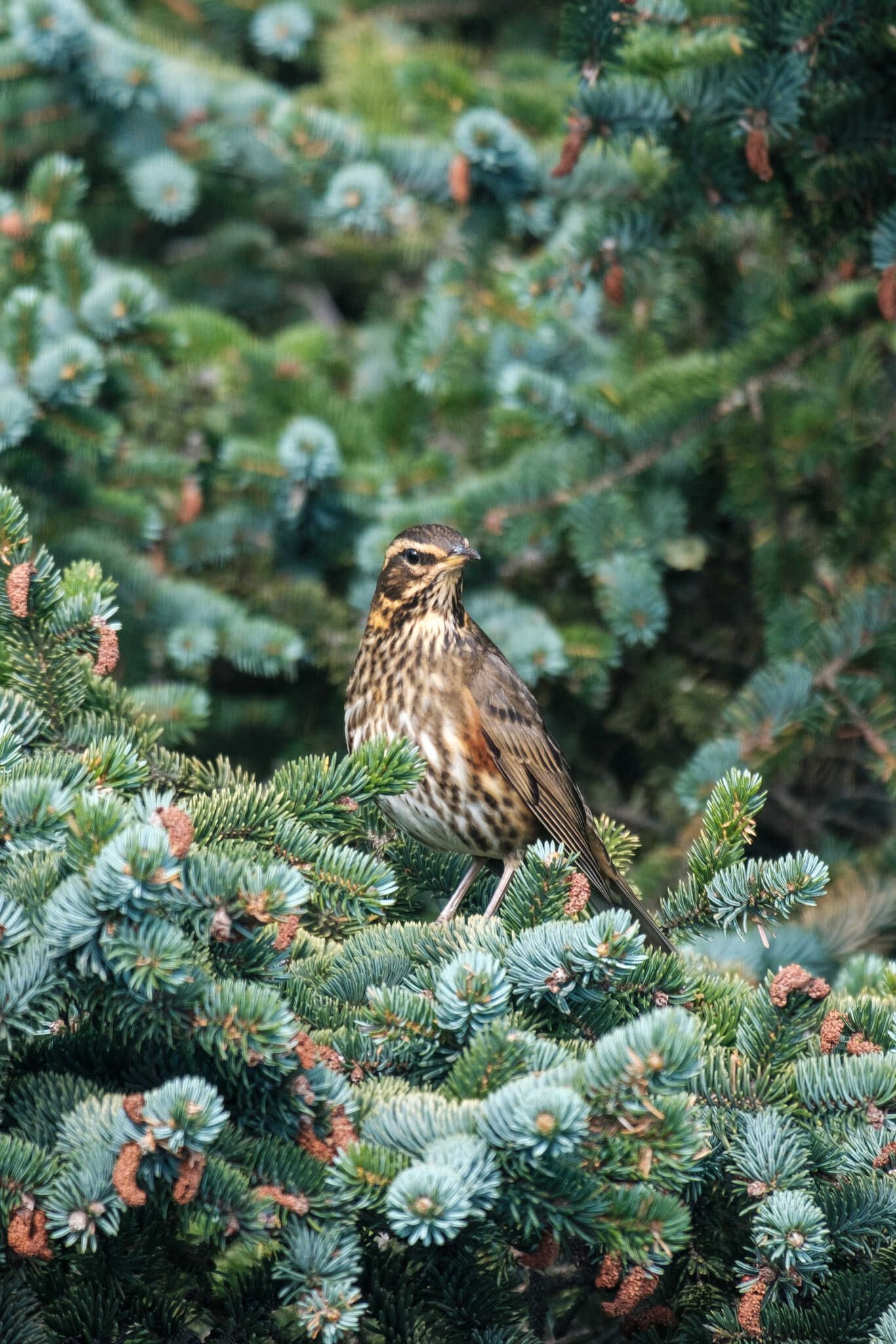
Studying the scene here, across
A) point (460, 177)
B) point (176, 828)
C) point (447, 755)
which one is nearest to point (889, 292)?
point (460, 177)

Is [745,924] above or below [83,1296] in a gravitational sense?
above

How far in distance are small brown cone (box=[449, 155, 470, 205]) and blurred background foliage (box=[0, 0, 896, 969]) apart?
18 millimetres

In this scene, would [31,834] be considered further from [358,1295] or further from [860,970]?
[860,970]

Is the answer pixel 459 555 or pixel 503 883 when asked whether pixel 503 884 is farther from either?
pixel 459 555

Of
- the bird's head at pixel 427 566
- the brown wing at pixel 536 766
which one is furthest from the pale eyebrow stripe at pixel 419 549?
the brown wing at pixel 536 766

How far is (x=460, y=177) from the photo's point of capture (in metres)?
4.53

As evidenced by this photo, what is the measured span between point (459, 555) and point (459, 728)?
0.52 meters

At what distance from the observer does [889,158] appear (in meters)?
4.11

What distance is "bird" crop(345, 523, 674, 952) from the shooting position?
4.03 meters

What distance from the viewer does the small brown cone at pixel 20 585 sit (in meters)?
2.72

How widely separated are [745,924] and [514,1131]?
2.69 feet

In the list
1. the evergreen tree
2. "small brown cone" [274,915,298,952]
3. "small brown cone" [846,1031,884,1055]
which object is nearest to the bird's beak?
the evergreen tree

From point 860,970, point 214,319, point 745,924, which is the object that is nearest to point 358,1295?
point 745,924

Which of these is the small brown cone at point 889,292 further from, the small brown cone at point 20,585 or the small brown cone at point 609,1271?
the small brown cone at point 609,1271
